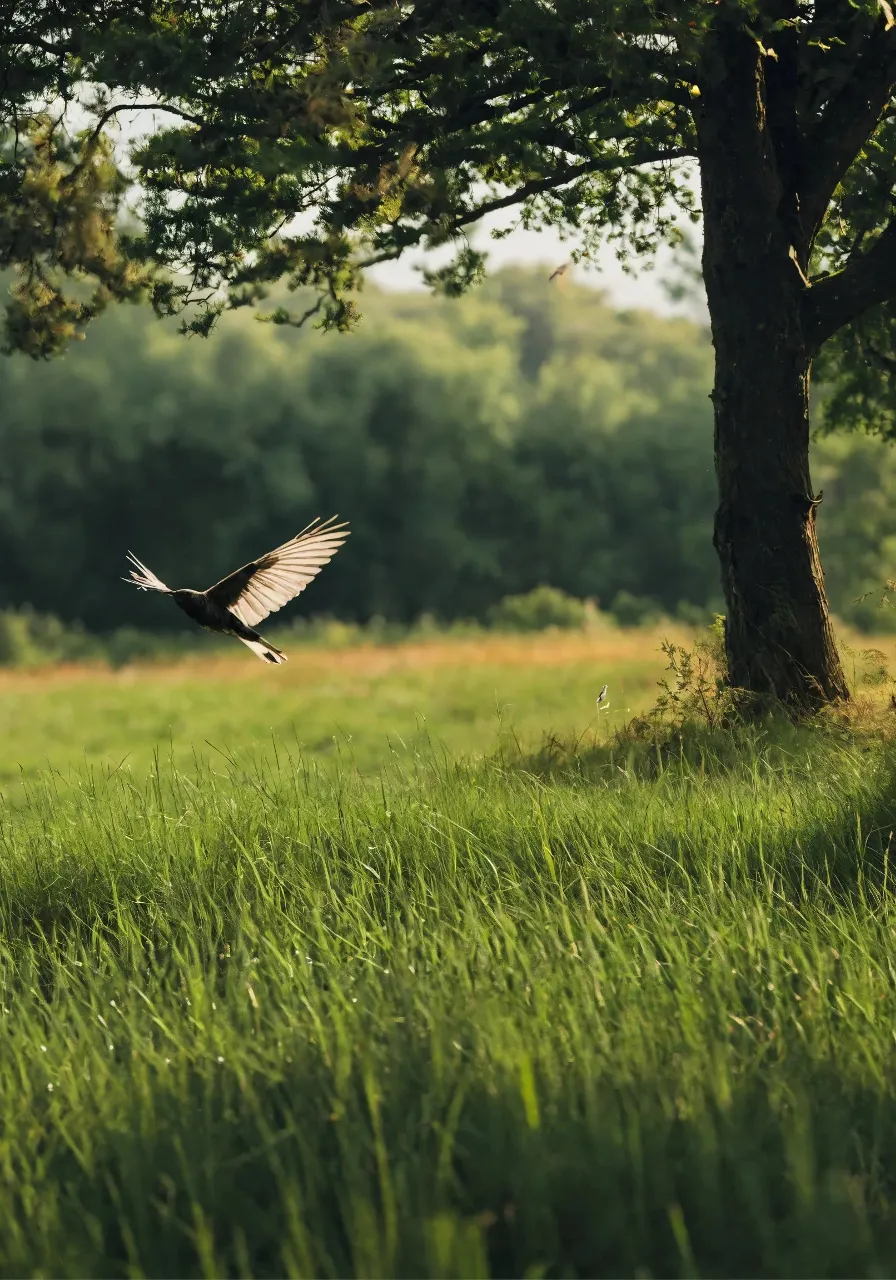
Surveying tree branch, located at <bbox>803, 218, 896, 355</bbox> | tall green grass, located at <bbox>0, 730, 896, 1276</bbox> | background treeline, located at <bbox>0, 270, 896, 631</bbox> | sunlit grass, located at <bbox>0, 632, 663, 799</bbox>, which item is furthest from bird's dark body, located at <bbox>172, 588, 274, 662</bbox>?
background treeline, located at <bbox>0, 270, 896, 631</bbox>

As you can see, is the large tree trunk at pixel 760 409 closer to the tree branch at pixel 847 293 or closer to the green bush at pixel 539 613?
the tree branch at pixel 847 293

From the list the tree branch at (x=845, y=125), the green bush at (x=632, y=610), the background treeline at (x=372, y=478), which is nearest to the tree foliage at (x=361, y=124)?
the tree branch at (x=845, y=125)

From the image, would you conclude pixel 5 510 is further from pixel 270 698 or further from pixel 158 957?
pixel 158 957

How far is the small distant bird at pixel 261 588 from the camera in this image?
525cm

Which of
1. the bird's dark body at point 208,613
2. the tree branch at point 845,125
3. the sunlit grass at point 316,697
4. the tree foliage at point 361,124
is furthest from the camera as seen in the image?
the sunlit grass at point 316,697

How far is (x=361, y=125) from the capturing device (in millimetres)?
7141

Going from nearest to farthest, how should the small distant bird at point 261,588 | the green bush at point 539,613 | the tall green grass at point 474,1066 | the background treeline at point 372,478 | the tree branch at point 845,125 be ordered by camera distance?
the tall green grass at point 474,1066
the small distant bird at point 261,588
the tree branch at point 845,125
the background treeline at point 372,478
the green bush at point 539,613

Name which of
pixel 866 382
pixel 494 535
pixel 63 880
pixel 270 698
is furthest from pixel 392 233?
pixel 494 535

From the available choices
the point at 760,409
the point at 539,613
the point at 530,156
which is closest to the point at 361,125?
the point at 530,156

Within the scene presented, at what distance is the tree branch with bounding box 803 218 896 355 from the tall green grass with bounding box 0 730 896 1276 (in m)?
5.18

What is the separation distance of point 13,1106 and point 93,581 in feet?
142

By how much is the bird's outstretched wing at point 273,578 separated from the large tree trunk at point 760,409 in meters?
5.51

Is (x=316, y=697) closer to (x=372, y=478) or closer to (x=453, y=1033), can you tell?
(x=453, y=1033)

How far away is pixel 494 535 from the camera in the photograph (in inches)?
2093
